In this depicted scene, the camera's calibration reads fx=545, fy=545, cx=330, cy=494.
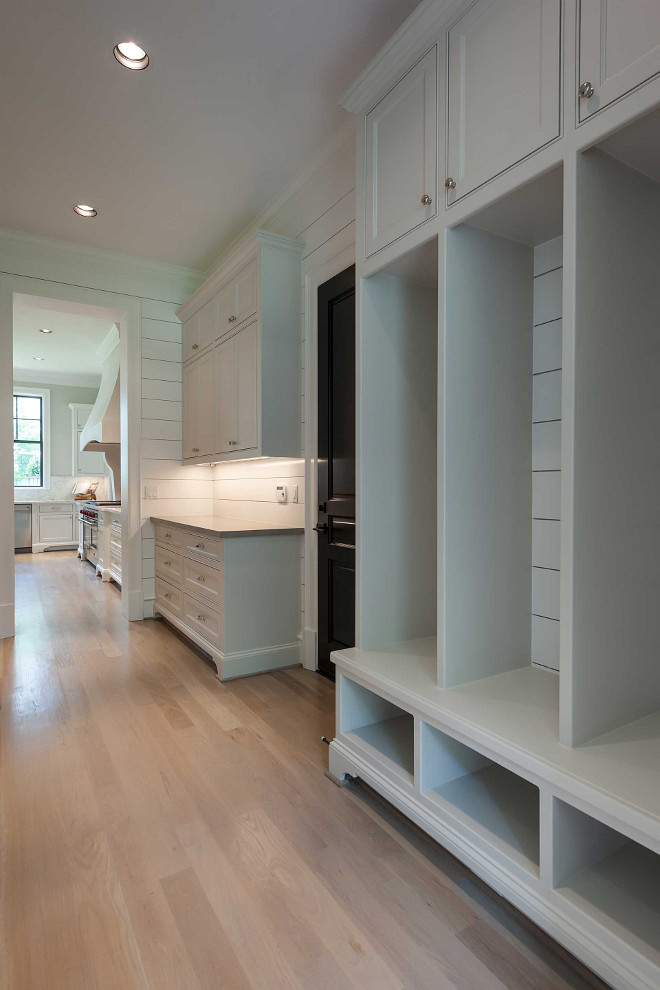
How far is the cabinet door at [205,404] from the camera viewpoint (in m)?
3.93

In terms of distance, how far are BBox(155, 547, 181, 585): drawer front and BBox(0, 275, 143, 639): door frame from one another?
0.63 ft

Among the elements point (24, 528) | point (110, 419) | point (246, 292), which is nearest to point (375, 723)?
point (246, 292)

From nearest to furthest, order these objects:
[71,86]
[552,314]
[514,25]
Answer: [514,25] < [552,314] < [71,86]

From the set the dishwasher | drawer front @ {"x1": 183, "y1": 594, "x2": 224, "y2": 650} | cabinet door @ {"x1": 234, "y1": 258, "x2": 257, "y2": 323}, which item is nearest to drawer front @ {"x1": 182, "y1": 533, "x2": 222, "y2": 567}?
drawer front @ {"x1": 183, "y1": 594, "x2": 224, "y2": 650}

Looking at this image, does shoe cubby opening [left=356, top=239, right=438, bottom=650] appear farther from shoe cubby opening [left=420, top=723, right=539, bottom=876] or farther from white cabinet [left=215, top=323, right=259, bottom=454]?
white cabinet [left=215, top=323, right=259, bottom=454]

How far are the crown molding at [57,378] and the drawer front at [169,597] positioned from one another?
6.27m

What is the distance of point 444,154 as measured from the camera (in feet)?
5.38

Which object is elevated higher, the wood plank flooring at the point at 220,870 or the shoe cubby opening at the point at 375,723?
the shoe cubby opening at the point at 375,723

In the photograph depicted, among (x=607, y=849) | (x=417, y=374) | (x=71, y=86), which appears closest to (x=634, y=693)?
(x=607, y=849)

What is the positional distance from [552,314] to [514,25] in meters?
0.78

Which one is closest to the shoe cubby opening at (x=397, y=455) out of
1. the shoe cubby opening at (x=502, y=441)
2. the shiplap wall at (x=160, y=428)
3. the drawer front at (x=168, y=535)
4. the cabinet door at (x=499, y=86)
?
the shoe cubby opening at (x=502, y=441)

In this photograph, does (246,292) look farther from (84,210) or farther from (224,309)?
(84,210)

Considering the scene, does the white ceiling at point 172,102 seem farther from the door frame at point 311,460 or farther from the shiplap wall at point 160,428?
the shiplap wall at point 160,428

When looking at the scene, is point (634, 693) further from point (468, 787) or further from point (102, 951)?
point (102, 951)
